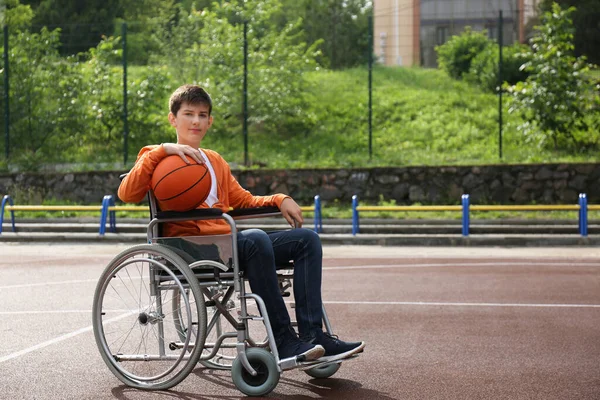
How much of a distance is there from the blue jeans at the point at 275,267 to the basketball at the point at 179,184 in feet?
1.09

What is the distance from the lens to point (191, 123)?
6.56 meters

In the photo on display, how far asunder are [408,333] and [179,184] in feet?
9.06

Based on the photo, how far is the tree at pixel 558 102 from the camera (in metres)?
26.9

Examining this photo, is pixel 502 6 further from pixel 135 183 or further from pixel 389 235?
pixel 135 183

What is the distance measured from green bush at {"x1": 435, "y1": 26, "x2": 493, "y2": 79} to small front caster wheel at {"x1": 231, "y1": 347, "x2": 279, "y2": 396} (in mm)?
30028

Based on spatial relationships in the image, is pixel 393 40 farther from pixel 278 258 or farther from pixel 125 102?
pixel 278 258

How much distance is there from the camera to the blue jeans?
19.7ft

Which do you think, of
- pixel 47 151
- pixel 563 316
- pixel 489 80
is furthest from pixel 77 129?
pixel 563 316

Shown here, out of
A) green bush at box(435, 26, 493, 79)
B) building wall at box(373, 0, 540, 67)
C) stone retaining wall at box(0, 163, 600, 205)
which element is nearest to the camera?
stone retaining wall at box(0, 163, 600, 205)

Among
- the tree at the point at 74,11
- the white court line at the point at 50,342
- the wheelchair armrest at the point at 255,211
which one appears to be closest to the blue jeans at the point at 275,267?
the wheelchair armrest at the point at 255,211

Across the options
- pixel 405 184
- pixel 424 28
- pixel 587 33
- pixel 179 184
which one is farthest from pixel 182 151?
pixel 424 28

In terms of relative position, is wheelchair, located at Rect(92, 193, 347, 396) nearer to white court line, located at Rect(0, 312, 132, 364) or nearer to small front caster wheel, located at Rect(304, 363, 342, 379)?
small front caster wheel, located at Rect(304, 363, 342, 379)

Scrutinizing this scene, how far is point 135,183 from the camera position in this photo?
6.17 metres

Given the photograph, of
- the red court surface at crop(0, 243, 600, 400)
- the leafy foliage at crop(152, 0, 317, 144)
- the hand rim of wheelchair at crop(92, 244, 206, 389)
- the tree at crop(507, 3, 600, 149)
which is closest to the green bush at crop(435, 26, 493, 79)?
the leafy foliage at crop(152, 0, 317, 144)
